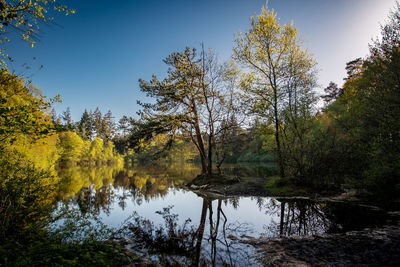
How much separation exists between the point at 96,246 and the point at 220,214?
6120 millimetres

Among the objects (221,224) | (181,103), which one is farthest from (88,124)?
(221,224)

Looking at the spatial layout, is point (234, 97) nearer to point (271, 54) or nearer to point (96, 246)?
point (271, 54)

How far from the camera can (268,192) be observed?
1400 cm

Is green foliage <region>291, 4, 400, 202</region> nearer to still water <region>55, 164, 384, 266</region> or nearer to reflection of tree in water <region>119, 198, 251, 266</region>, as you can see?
still water <region>55, 164, 384, 266</region>

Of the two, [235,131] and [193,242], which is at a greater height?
[235,131]

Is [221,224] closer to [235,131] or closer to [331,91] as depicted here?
[235,131]

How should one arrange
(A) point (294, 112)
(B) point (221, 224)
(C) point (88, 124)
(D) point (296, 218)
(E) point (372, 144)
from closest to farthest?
1. (B) point (221, 224)
2. (D) point (296, 218)
3. (E) point (372, 144)
4. (A) point (294, 112)
5. (C) point (88, 124)

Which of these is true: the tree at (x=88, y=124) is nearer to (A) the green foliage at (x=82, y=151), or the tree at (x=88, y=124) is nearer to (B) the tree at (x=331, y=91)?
(A) the green foliage at (x=82, y=151)

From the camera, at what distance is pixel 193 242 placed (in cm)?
618

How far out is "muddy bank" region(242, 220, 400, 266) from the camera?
441 cm

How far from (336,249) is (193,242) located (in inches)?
158

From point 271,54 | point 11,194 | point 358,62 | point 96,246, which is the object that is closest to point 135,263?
point 96,246

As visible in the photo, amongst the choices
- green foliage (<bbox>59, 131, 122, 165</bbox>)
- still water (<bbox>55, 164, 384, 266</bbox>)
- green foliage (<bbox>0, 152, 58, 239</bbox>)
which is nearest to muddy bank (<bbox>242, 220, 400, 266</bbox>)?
still water (<bbox>55, 164, 384, 266</bbox>)

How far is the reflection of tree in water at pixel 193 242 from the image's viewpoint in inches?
200
